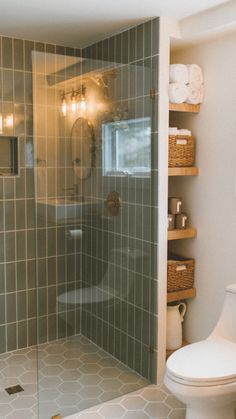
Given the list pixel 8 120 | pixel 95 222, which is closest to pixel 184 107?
pixel 95 222

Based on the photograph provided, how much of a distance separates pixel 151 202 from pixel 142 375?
45.7 inches

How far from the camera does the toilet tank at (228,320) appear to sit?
2588 millimetres

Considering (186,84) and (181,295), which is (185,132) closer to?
(186,84)

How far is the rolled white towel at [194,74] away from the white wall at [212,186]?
46 mm

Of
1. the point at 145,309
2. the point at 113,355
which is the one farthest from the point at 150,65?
the point at 113,355

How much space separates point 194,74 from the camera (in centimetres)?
295

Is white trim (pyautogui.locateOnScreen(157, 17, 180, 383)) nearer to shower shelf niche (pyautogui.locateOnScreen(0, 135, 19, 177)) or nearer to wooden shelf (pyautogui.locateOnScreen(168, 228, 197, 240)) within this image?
wooden shelf (pyautogui.locateOnScreen(168, 228, 197, 240))

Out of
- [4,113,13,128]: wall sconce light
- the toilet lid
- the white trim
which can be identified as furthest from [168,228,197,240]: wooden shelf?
[4,113,13,128]: wall sconce light

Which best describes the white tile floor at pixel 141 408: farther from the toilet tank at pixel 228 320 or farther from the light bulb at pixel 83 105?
the light bulb at pixel 83 105

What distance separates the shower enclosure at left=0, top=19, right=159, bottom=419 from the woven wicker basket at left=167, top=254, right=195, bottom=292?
0.20m

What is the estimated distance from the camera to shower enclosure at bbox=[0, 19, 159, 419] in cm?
254

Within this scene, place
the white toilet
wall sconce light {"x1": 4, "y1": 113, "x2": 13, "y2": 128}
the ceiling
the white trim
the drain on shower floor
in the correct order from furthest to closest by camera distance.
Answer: wall sconce light {"x1": 4, "y1": 113, "x2": 13, "y2": 128}
the drain on shower floor
the white trim
the ceiling
the white toilet

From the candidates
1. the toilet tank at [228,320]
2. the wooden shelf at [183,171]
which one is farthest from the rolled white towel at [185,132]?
the toilet tank at [228,320]

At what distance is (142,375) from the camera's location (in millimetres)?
2988
